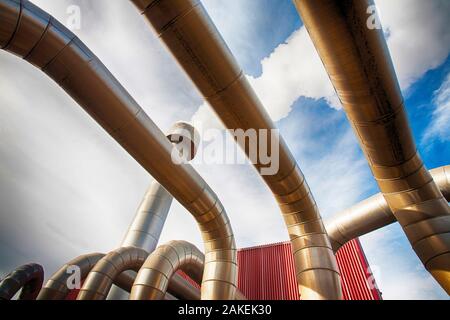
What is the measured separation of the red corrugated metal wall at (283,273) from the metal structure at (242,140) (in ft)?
15.6

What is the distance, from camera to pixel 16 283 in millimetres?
9625

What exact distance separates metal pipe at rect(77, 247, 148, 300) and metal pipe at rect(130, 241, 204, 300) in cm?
124

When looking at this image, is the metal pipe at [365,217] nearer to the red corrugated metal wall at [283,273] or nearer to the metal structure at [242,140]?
the metal structure at [242,140]

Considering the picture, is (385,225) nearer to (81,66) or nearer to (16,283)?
(81,66)

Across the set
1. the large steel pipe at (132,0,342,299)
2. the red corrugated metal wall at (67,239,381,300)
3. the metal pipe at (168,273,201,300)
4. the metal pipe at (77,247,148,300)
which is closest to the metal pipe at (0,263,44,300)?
the red corrugated metal wall at (67,239,381,300)

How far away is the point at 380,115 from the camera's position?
4.24 meters

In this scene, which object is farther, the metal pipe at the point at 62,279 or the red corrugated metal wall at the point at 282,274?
the red corrugated metal wall at the point at 282,274

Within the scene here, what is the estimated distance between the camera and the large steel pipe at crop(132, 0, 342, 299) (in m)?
3.59

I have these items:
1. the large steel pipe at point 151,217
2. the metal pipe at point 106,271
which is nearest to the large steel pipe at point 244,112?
the metal pipe at point 106,271

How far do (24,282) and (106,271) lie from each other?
18.1 ft

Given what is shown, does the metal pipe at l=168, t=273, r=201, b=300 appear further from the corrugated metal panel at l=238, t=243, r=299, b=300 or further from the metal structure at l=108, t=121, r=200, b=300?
the corrugated metal panel at l=238, t=243, r=299, b=300

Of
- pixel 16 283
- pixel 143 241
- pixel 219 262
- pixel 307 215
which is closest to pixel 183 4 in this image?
pixel 307 215

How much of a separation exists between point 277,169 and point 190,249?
14.3ft

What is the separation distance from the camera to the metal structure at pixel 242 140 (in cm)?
359
